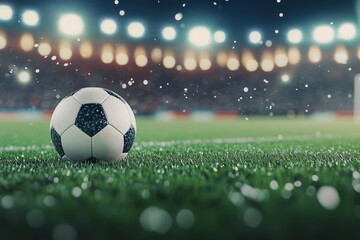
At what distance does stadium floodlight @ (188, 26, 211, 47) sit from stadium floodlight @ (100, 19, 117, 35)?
5055 millimetres

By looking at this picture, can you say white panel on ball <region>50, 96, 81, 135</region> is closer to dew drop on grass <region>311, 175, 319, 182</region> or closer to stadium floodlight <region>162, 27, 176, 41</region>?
dew drop on grass <region>311, 175, 319, 182</region>

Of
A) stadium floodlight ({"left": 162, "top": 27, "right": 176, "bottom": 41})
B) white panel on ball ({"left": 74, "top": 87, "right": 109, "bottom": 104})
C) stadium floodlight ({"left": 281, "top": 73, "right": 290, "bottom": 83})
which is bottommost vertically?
white panel on ball ({"left": 74, "top": 87, "right": 109, "bottom": 104})

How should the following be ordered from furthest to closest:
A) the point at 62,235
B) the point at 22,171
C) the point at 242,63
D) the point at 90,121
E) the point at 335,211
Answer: the point at 242,63
the point at 90,121
the point at 22,171
the point at 335,211
the point at 62,235

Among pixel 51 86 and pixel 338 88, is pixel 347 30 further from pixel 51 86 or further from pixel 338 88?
pixel 51 86

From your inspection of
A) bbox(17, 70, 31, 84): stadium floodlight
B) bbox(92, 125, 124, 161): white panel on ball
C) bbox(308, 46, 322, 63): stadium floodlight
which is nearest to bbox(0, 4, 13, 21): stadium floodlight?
bbox(17, 70, 31, 84): stadium floodlight

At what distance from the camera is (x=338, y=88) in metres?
32.3

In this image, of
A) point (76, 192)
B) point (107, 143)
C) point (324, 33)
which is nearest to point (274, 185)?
point (76, 192)

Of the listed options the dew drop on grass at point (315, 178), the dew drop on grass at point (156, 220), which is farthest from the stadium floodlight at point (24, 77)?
the dew drop on grass at point (156, 220)

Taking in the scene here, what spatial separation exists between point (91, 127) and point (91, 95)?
0.27 metres

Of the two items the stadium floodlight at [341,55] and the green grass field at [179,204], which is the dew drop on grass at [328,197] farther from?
the stadium floodlight at [341,55]

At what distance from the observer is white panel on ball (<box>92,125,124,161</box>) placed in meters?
3.38

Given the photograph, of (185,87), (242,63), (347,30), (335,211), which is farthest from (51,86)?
(335,211)

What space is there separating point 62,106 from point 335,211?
2.45 m

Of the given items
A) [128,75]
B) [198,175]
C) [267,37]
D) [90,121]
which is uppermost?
[267,37]
